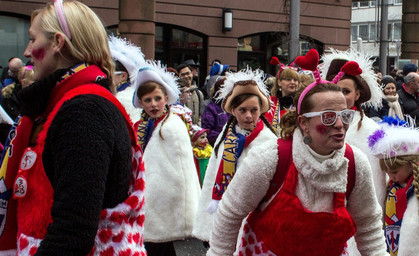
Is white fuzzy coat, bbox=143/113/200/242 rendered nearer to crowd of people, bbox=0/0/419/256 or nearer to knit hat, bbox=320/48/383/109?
crowd of people, bbox=0/0/419/256

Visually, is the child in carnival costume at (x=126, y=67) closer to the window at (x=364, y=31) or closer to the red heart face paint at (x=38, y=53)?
the red heart face paint at (x=38, y=53)

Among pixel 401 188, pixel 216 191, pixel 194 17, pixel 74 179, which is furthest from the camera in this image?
pixel 194 17

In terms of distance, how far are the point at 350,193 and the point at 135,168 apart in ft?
4.33

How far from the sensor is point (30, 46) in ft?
8.18

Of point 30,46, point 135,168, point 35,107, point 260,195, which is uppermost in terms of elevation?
point 30,46

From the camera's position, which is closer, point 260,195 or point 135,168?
point 135,168

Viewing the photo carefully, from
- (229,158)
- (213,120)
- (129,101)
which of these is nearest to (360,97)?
(229,158)

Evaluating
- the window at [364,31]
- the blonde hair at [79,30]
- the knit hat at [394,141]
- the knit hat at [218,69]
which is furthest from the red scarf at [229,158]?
the window at [364,31]

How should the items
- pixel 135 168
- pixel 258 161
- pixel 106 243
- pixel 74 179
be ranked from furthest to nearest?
pixel 258 161, pixel 135 168, pixel 106 243, pixel 74 179

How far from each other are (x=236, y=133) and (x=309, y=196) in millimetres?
2505

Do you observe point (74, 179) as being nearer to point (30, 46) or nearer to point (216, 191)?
point (30, 46)

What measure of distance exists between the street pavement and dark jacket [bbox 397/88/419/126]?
15.7 feet

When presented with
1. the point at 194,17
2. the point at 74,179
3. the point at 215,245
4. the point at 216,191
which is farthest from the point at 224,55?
the point at 74,179

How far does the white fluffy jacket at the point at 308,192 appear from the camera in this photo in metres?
3.26
